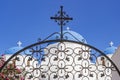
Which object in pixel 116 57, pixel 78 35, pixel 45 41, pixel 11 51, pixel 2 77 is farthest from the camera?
pixel 11 51

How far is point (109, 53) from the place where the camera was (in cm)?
2159

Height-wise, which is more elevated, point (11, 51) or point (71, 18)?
point (11, 51)

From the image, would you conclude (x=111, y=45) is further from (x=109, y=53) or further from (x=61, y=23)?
(x=61, y=23)

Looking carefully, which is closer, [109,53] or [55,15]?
[55,15]

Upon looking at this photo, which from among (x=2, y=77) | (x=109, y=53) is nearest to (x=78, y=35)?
(x=109, y=53)

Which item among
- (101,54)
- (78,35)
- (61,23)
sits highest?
(78,35)

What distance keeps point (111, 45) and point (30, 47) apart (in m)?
15.7

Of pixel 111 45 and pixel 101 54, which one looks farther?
pixel 111 45

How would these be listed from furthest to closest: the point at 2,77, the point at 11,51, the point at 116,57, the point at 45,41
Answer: the point at 11,51 < the point at 2,77 < the point at 116,57 < the point at 45,41

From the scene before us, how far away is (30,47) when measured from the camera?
6.88 meters

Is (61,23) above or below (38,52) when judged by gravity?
above

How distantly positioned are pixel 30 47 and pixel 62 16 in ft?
2.52

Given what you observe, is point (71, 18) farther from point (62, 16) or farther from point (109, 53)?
point (109, 53)

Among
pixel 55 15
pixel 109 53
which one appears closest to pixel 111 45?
pixel 109 53
